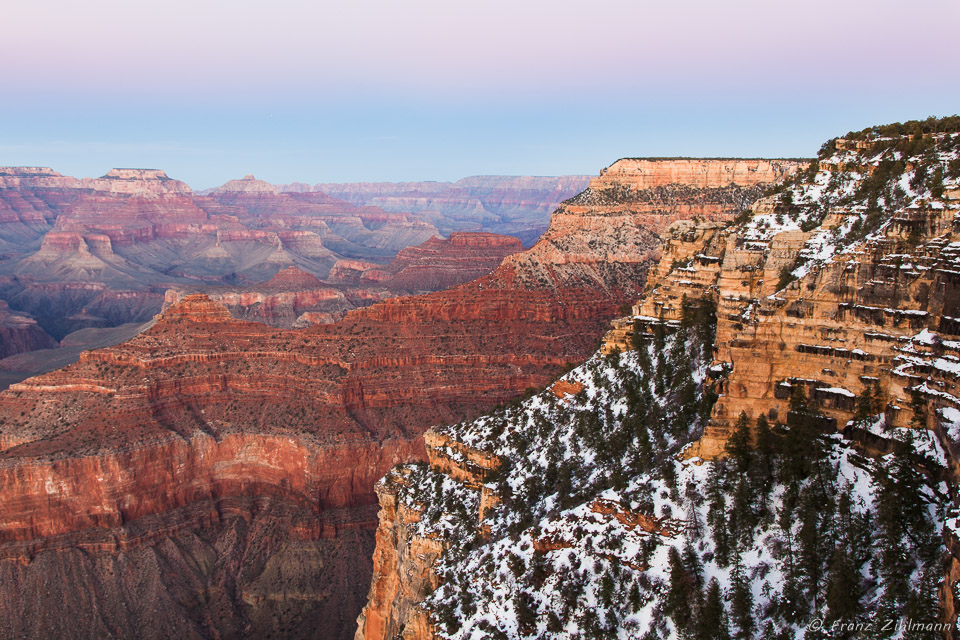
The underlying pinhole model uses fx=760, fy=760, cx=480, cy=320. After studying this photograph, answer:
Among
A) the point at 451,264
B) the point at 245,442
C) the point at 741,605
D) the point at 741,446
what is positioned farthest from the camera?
the point at 451,264

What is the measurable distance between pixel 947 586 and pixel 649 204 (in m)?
73.1

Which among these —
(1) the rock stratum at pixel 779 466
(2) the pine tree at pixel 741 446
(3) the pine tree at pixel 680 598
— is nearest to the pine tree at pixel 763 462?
(1) the rock stratum at pixel 779 466

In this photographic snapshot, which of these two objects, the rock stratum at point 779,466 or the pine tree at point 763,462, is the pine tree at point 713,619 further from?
the pine tree at point 763,462

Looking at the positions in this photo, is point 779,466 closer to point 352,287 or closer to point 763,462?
point 763,462


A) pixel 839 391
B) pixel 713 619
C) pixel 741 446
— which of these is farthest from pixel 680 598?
pixel 839 391

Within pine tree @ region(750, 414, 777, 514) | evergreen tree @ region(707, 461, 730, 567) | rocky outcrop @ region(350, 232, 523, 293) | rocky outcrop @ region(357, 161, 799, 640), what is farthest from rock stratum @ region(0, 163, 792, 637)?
rocky outcrop @ region(350, 232, 523, 293)

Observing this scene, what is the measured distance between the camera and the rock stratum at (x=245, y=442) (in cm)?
5631

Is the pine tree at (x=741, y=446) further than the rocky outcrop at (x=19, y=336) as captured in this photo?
No

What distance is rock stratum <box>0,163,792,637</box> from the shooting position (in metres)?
56.3

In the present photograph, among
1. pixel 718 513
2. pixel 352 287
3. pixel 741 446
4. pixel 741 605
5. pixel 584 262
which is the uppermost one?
pixel 741 446

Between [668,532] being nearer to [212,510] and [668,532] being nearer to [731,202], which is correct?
[212,510]

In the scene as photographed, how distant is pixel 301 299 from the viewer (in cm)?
16788

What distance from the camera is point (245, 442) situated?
64.8 metres

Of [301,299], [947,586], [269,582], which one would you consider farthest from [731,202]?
[301,299]
